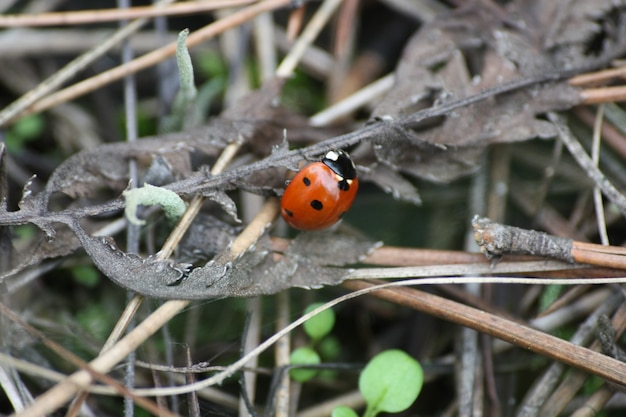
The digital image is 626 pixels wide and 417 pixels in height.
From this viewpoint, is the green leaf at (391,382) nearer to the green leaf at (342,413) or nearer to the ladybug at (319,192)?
the green leaf at (342,413)

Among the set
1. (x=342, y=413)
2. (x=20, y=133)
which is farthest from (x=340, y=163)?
(x=20, y=133)

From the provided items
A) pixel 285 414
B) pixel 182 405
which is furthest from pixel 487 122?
pixel 182 405

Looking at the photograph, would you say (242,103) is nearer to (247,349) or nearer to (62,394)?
(247,349)

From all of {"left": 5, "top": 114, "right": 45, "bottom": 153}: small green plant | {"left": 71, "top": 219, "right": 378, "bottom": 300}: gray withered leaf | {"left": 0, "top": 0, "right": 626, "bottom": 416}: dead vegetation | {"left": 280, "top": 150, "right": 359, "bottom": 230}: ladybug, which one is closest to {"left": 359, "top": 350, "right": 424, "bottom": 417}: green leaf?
{"left": 0, "top": 0, "right": 626, "bottom": 416}: dead vegetation

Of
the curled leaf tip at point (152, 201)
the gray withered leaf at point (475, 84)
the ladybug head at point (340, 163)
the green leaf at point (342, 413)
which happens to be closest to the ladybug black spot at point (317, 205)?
the ladybug head at point (340, 163)

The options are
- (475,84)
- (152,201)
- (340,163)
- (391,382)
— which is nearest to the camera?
(152,201)

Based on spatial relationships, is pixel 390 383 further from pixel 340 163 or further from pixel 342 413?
pixel 340 163
